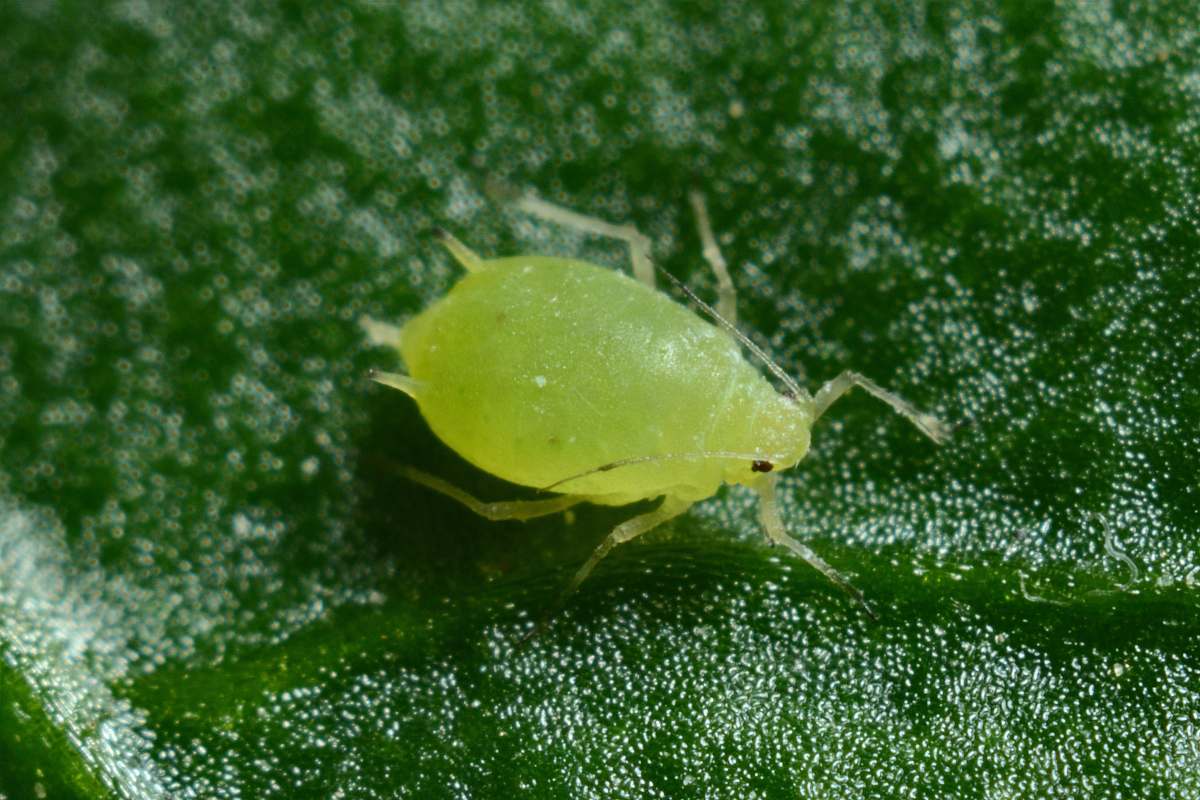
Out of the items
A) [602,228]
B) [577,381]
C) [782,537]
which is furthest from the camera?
[602,228]

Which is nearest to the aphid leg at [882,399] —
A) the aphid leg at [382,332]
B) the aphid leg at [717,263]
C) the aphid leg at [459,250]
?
the aphid leg at [717,263]

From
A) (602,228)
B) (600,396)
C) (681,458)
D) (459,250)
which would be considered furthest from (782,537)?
(459,250)

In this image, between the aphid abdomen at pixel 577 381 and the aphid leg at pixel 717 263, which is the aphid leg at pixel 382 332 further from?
the aphid leg at pixel 717 263

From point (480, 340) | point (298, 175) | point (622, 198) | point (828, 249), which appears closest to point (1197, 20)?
point (828, 249)

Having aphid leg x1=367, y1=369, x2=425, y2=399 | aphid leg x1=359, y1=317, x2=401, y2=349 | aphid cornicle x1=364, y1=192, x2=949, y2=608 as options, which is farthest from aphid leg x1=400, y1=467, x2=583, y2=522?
aphid leg x1=359, y1=317, x2=401, y2=349

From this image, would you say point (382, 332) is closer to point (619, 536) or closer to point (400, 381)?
point (400, 381)

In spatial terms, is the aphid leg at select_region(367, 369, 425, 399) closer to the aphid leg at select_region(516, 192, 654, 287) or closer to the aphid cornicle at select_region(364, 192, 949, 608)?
the aphid cornicle at select_region(364, 192, 949, 608)
